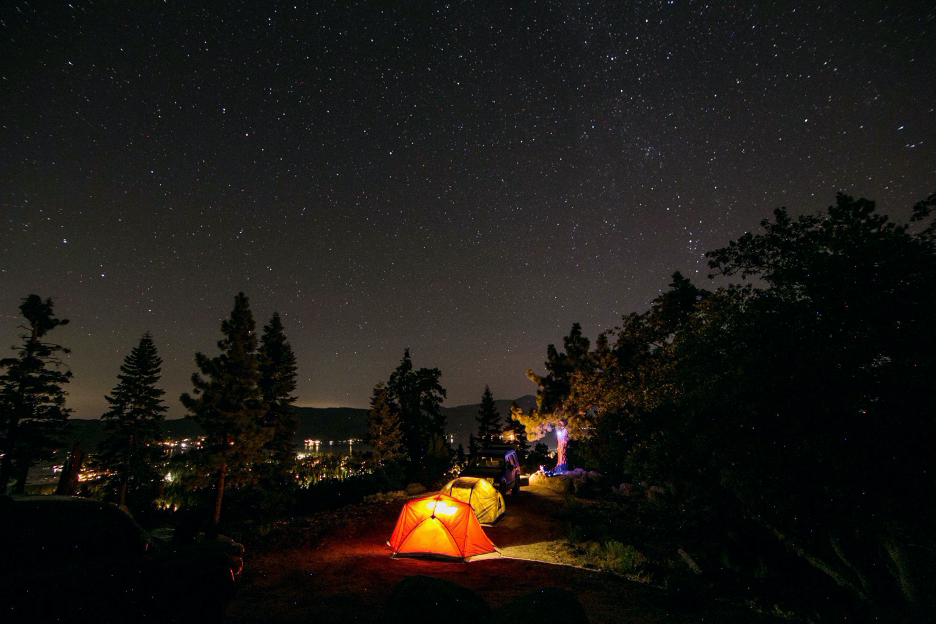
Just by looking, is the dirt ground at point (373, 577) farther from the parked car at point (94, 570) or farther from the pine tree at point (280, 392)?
the pine tree at point (280, 392)

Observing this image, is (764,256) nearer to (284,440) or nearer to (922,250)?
(922,250)

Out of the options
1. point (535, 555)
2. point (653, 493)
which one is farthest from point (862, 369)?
point (653, 493)

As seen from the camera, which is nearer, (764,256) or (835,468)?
(835,468)

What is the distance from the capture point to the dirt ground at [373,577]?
670 centimetres

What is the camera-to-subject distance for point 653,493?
1903cm

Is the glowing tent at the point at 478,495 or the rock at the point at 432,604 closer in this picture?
the rock at the point at 432,604

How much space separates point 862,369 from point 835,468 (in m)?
1.72

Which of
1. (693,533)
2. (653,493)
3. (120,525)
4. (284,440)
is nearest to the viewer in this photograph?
(120,525)

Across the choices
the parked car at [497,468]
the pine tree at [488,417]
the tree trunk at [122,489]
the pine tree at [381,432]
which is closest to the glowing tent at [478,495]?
the parked car at [497,468]

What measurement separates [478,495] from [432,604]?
32.8 ft

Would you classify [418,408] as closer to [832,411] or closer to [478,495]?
[478,495]

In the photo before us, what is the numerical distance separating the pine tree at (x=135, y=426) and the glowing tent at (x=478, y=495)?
15254mm

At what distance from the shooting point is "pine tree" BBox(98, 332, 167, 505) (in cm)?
2014

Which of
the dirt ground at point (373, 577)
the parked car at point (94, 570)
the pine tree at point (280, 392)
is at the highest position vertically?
the pine tree at point (280, 392)
